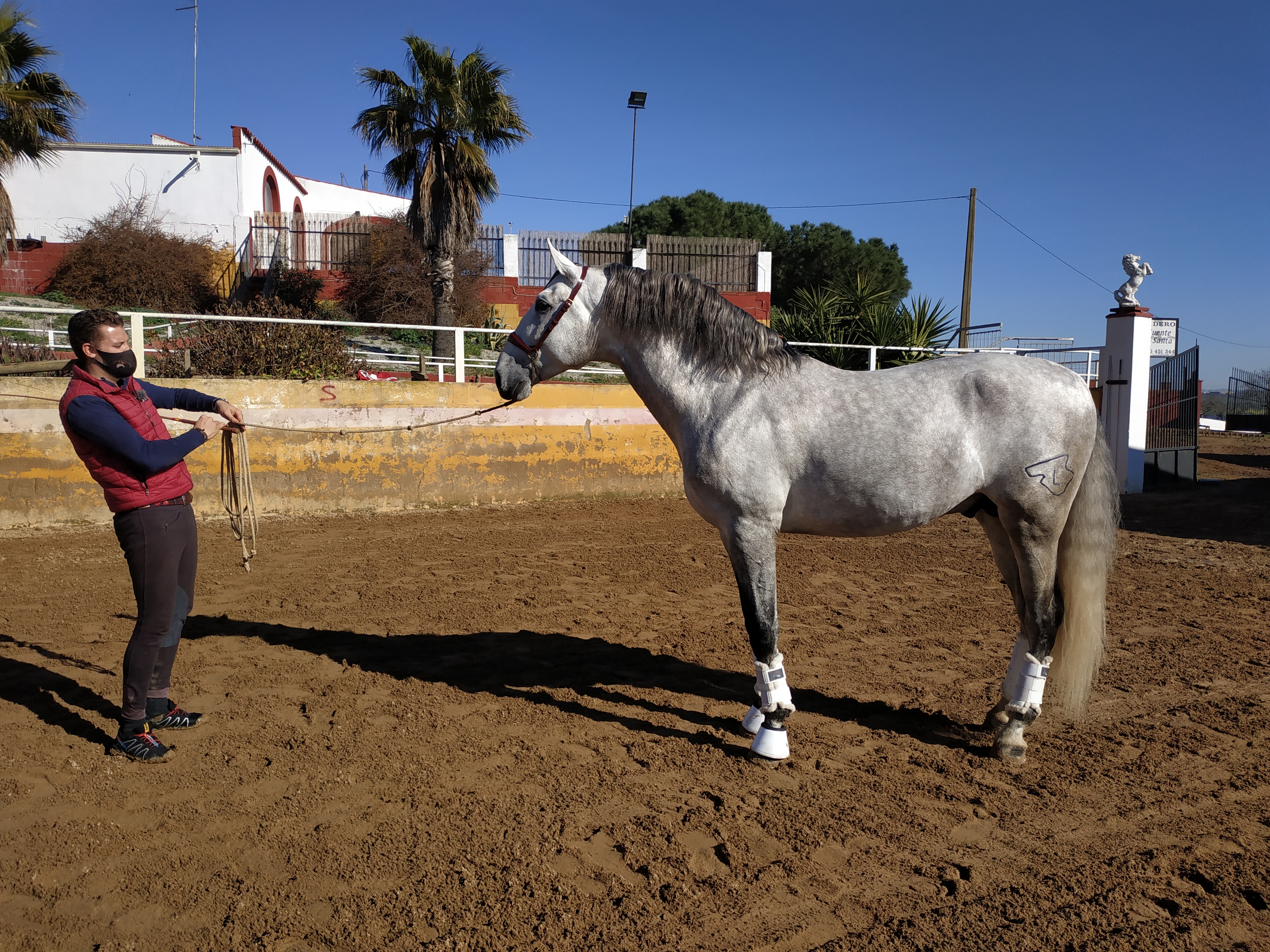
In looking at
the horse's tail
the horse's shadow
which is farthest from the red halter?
the horse's tail

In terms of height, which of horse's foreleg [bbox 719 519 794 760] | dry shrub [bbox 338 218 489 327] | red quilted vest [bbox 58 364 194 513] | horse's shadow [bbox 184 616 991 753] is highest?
dry shrub [bbox 338 218 489 327]

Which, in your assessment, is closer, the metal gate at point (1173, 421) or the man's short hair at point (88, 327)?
the man's short hair at point (88, 327)

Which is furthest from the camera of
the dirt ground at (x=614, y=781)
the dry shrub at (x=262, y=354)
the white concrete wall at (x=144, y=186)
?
the white concrete wall at (x=144, y=186)

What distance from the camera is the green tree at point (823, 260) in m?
38.4

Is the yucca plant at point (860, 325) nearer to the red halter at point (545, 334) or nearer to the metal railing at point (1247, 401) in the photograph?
the red halter at point (545, 334)

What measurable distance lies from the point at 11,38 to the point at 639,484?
48.0 feet

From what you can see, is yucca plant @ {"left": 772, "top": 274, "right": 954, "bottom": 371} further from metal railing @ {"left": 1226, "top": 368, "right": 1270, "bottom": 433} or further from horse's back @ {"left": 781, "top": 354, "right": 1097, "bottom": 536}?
metal railing @ {"left": 1226, "top": 368, "right": 1270, "bottom": 433}

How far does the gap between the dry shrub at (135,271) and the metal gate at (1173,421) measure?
2234 centimetres

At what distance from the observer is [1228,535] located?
7801 mm

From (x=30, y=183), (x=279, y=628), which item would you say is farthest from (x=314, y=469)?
(x=30, y=183)

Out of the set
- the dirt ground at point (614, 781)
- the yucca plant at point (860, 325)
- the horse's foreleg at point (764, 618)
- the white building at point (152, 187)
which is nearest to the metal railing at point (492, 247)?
the white building at point (152, 187)

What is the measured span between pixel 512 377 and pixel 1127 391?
10.4 meters

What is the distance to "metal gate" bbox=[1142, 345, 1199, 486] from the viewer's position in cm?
1149

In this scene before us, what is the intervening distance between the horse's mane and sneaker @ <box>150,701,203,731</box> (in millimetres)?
2648
